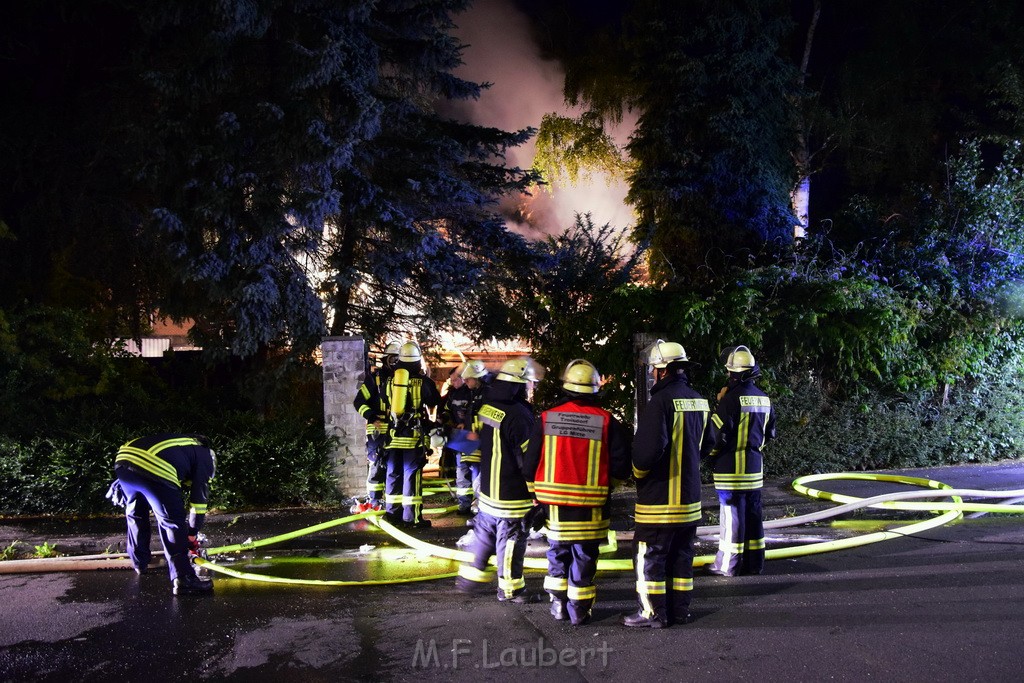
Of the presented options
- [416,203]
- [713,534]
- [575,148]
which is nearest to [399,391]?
[713,534]

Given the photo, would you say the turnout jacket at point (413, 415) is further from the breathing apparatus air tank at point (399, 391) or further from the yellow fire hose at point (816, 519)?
the yellow fire hose at point (816, 519)

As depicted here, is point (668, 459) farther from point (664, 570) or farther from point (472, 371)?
point (472, 371)

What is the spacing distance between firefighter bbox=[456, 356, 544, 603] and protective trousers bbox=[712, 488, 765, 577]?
1808 millimetres

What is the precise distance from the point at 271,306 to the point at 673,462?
6.99 meters

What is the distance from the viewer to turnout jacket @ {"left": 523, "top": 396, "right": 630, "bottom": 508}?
5.70 metres

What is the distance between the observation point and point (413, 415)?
8.79 metres

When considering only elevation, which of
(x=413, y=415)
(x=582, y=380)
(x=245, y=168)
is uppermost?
(x=245, y=168)

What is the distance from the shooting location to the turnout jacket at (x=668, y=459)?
574 cm

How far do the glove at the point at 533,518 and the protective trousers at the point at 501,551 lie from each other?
0.04 meters

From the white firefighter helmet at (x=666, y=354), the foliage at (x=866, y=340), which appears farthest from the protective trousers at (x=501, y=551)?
the foliage at (x=866, y=340)

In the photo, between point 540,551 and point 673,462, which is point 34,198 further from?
point 673,462

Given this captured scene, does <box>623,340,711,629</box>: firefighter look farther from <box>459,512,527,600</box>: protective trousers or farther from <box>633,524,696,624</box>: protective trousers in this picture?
<box>459,512,527,600</box>: protective trousers

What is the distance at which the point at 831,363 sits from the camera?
12516 mm

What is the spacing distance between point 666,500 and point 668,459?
285mm
